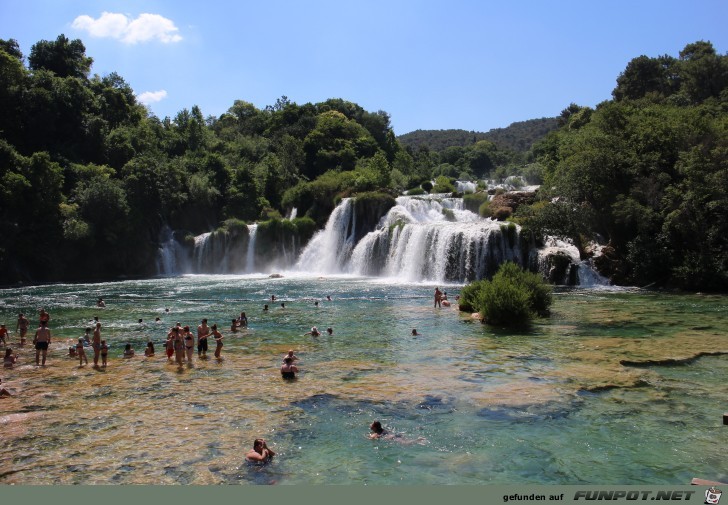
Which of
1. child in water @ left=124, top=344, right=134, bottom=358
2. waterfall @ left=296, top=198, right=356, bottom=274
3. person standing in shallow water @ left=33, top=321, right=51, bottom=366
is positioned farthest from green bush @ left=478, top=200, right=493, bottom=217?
person standing in shallow water @ left=33, top=321, right=51, bottom=366

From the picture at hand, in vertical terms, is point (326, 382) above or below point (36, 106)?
below

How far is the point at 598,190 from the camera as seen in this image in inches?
1393

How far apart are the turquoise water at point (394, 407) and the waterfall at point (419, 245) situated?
15.6 m

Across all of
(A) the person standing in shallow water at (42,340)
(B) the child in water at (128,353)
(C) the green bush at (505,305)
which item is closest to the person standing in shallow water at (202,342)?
(B) the child in water at (128,353)

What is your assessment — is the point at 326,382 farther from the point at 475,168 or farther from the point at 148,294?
the point at 475,168

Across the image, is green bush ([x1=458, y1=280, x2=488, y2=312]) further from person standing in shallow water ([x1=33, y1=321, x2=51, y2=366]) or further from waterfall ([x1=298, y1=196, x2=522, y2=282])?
person standing in shallow water ([x1=33, y1=321, x2=51, y2=366])

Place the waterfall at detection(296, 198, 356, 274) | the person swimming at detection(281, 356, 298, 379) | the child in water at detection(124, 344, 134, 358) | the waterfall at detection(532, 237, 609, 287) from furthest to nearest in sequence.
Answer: the waterfall at detection(296, 198, 356, 274) < the waterfall at detection(532, 237, 609, 287) < the child in water at detection(124, 344, 134, 358) < the person swimming at detection(281, 356, 298, 379)

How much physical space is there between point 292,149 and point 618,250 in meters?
48.7

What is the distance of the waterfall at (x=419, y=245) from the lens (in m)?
37.8

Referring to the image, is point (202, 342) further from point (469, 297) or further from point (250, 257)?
point (250, 257)

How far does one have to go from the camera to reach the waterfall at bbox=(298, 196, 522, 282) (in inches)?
1489

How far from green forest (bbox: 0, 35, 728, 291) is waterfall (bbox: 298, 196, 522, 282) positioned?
2.53m

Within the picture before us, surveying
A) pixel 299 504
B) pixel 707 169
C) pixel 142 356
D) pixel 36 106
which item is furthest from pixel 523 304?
pixel 36 106

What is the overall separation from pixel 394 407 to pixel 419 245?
29655mm
